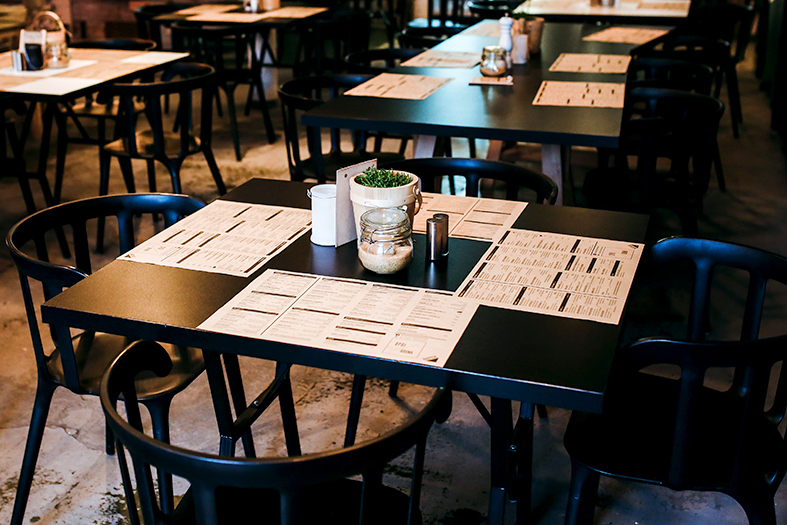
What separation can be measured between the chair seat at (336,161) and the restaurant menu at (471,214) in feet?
3.85

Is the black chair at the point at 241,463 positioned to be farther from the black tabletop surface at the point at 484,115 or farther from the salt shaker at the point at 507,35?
the salt shaker at the point at 507,35

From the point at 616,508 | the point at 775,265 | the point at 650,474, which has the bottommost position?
the point at 616,508

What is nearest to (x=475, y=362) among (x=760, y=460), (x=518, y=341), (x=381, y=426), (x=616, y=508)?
(x=518, y=341)

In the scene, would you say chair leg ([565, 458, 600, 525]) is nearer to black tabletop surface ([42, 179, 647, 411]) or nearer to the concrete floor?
black tabletop surface ([42, 179, 647, 411])

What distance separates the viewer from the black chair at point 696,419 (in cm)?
128

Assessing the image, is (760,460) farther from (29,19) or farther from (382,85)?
(29,19)

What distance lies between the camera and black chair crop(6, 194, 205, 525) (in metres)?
1.67

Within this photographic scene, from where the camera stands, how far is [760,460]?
1.49 metres

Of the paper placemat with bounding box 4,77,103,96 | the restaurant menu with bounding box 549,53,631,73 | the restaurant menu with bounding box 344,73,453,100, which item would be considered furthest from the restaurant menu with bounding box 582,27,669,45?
the paper placemat with bounding box 4,77,103,96

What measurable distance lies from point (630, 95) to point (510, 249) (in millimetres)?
1888

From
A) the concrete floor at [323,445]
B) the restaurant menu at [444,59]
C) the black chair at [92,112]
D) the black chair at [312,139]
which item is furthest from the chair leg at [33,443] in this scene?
the restaurant menu at [444,59]

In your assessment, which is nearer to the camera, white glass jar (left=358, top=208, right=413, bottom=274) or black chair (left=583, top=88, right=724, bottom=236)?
white glass jar (left=358, top=208, right=413, bottom=274)

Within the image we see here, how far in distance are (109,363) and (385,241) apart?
0.80 metres

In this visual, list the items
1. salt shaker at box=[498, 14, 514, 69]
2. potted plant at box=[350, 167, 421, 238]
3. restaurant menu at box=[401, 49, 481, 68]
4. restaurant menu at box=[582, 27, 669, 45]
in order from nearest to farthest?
potted plant at box=[350, 167, 421, 238], salt shaker at box=[498, 14, 514, 69], restaurant menu at box=[401, 49, 481, 68], restaurant menu at box=[582, 27, 669, 45]
